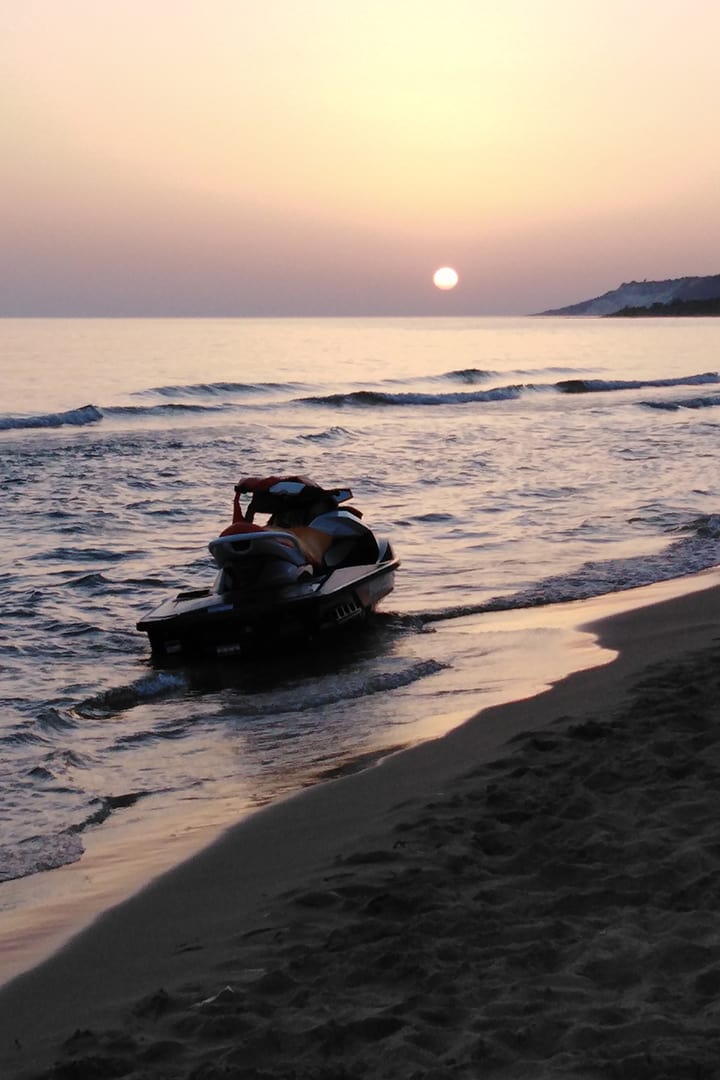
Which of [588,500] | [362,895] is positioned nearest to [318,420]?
[588,500]

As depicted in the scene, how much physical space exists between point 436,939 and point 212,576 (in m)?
9.23

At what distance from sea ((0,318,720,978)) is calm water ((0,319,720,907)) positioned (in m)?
0.04

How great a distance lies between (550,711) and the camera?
7535mm

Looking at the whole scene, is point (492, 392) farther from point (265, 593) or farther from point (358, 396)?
point (265, 593)

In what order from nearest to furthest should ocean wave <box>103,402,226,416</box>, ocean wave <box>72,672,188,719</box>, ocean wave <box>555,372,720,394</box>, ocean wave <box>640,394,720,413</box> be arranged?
ocean wave <box>72,672,188,719</box>, ocean wave <box>103,402,226,416</box>, ocean wave <box>640,394,720,413</box>, ocean wave <box>555,372,720,394</box>

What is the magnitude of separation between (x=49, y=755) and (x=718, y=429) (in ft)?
88.8

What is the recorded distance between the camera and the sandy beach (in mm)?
3416

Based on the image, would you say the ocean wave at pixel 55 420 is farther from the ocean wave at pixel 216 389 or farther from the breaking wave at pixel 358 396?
the ocean wave at pixel 216 389

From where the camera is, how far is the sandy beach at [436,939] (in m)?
3.42

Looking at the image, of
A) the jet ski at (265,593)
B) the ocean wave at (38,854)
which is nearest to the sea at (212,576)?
the ocean wave at (38,854)

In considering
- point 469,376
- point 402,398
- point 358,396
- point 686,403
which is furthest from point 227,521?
point 469,376

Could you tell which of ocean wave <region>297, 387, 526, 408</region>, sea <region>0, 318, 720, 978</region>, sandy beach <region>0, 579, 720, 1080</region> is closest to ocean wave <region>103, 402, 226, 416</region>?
sea <region>0, 318, 720, 978</region>

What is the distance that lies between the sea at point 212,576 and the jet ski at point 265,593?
24 centimetres

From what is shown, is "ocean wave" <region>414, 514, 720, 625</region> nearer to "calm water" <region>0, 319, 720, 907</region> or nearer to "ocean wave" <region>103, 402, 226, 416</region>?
"calm water" <region>0, 319, 720, 907</region>
